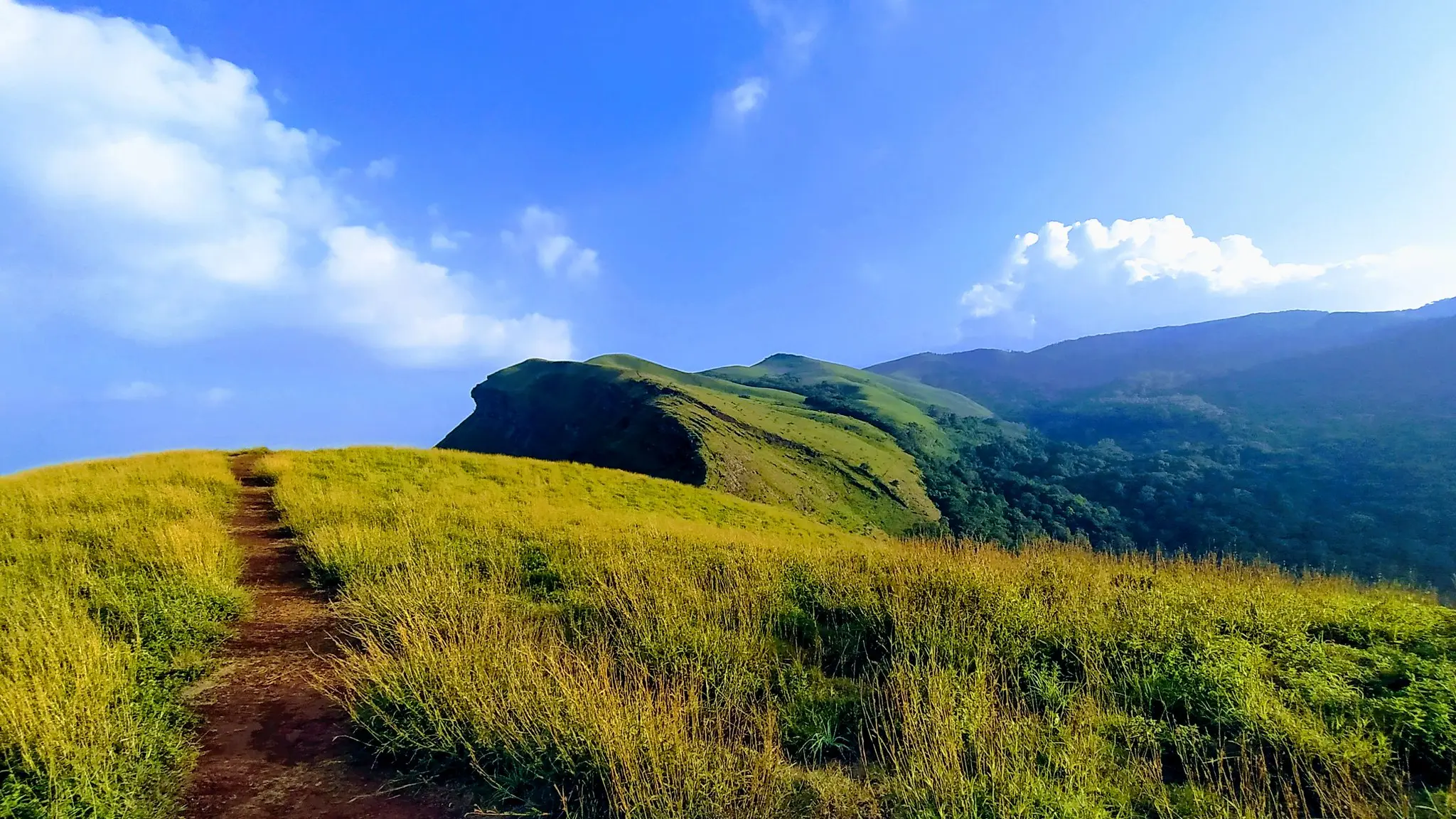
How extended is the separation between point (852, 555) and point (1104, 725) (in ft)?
21.4

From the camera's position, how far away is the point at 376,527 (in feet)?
40.9

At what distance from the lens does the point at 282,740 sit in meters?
5.82

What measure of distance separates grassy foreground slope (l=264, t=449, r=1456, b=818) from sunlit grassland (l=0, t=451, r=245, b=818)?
156 centimetres

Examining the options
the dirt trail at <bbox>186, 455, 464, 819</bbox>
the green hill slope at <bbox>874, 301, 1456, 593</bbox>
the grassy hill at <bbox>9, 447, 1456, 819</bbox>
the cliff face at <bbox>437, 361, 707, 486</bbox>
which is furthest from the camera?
the green hill slope at <bbox>874, 301, 1456, 593</bbox>

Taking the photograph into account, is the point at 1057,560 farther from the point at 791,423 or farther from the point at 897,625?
the point at 791,423

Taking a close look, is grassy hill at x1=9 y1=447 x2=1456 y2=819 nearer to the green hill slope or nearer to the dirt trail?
the dirt trail

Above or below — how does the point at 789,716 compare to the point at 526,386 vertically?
below

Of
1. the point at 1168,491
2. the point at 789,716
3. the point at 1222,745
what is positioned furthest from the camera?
the point at 1168,491

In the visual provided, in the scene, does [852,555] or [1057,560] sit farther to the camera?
[852,555]

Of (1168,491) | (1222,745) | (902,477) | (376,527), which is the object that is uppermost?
(376,527)

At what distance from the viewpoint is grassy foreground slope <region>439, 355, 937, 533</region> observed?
9600cm

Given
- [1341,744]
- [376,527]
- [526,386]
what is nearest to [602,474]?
[376,527]

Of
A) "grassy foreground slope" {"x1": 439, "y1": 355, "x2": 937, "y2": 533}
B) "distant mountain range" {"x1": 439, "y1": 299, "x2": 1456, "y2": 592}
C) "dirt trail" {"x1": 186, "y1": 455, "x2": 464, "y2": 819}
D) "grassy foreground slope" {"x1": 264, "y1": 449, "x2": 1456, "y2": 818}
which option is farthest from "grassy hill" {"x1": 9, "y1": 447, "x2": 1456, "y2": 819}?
"grassy foreground slope" {"x1": 439, "y1": 355, "x2": 937, "y2": 533}

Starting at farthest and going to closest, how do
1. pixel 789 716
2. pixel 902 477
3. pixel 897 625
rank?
1. pixel 902 477
2. pixel 897 625
3. pixel 789 716
